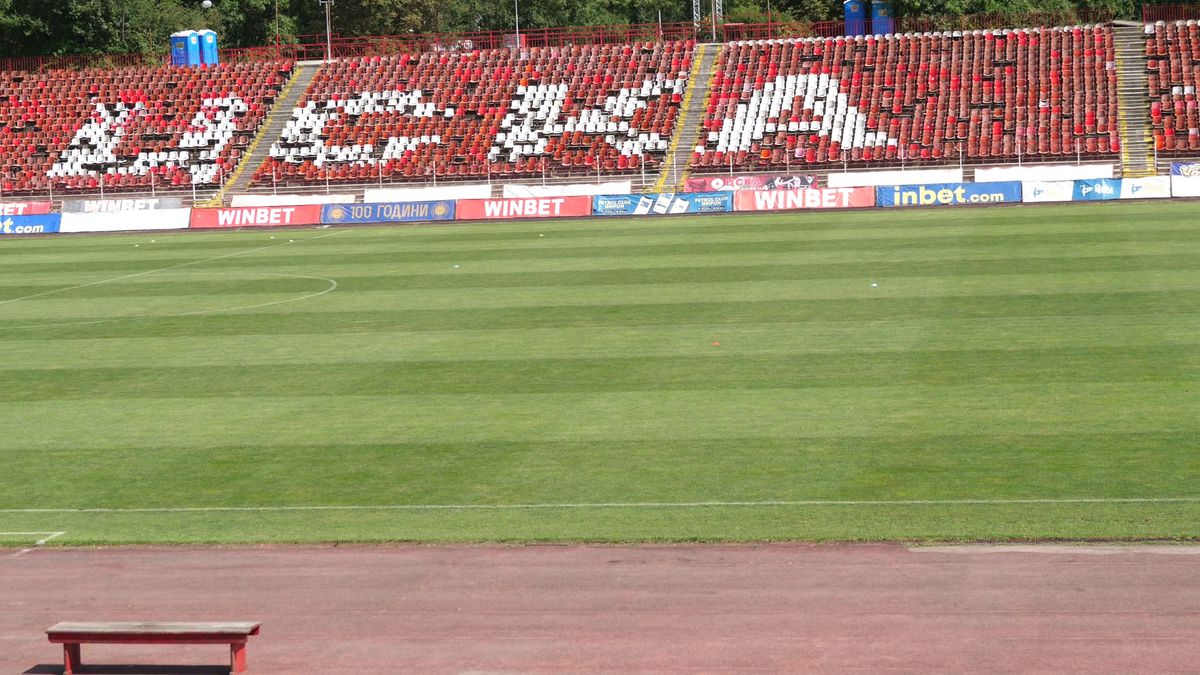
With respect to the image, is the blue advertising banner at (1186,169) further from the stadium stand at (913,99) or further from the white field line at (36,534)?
the white field line at (36,534)

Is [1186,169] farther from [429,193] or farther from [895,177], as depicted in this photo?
[429,193]

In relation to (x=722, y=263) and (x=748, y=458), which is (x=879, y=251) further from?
(x=748, y=458)

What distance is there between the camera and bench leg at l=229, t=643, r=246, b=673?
33.0 feet

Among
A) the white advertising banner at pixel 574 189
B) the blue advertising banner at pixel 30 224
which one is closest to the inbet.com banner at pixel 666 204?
the white advertising banner at pixel 574 189

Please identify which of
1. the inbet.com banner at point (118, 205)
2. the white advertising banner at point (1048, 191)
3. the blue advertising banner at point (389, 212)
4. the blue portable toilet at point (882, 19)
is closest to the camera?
the white advertising banner at point (1048, 191)

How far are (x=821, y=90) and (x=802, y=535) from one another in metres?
49.9

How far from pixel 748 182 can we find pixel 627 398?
3497 cm

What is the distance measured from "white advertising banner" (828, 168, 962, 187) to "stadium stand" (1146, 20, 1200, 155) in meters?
7.82

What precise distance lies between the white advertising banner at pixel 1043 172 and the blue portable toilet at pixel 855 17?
1953 centimetres

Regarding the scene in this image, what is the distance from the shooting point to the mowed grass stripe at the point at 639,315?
80.4ft

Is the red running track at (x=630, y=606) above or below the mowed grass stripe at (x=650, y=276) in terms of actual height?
below

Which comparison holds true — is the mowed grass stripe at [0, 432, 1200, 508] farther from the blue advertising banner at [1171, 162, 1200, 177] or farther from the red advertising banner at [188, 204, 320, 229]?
the blue advertising banner at [1171, 162, 1200, 177]

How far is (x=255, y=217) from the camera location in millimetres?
51000

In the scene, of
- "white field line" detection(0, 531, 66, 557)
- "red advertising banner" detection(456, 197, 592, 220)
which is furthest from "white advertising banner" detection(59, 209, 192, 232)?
"white field line" detection(0, 531, 66, 557)
